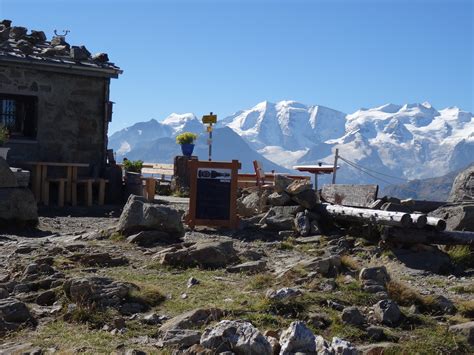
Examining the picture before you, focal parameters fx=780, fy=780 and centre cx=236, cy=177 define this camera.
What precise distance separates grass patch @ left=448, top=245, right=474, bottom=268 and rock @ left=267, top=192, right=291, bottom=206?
4226 millimetres

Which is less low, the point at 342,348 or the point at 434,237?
the point at 434,237

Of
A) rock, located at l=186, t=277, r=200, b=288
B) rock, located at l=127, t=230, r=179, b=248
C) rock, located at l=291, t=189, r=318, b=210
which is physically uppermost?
rock, located at l=291, t=189, r=318, b=210

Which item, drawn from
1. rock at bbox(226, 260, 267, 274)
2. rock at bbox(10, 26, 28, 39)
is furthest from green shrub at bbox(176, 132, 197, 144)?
rock at bbox(226, 260, 267, 274)

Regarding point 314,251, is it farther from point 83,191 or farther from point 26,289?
point 83,191

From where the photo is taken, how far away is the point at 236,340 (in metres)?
6.16

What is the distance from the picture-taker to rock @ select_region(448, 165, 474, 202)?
15.1 metres

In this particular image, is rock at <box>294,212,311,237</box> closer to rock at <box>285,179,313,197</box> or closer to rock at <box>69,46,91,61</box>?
rock at <box>285,179,313,197</box>

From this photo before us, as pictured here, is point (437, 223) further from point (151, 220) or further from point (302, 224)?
point (151, 220)

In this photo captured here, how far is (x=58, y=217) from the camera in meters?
16.4

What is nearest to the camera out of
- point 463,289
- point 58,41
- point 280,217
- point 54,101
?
point 463,289

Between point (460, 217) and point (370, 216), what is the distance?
1.56 m

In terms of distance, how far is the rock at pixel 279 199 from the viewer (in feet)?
48.9

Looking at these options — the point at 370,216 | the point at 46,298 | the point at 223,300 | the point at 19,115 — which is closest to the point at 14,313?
the point at 46,298

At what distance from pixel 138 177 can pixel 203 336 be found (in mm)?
14581
